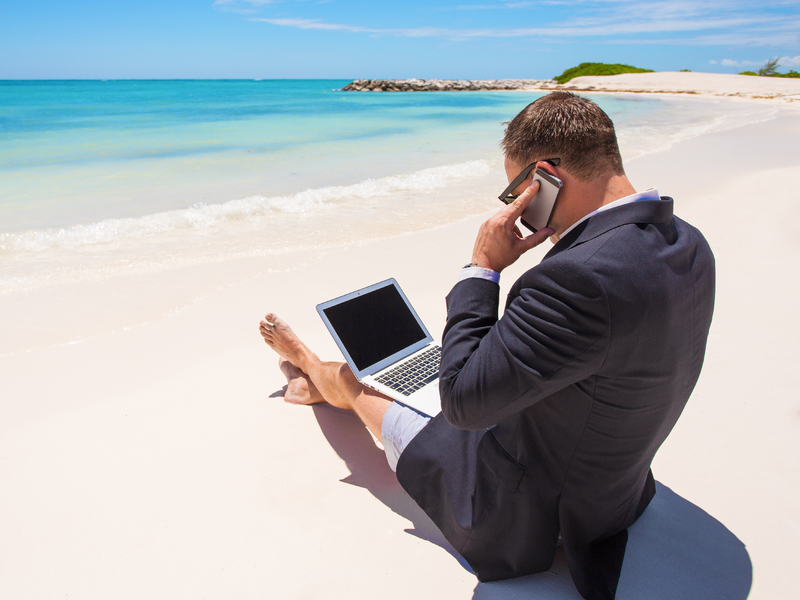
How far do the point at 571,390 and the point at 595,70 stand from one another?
7581cm

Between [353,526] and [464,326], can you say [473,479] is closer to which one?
[464,326]

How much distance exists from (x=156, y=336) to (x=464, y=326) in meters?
2.57

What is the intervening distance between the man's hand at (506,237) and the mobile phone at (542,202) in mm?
19

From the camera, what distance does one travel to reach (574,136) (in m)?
1.29

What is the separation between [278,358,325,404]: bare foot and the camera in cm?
261

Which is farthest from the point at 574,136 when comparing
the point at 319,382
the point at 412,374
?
the point at 319,382

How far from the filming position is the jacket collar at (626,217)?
116 cm

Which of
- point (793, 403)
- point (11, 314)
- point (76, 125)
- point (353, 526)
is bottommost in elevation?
point (793, 403)

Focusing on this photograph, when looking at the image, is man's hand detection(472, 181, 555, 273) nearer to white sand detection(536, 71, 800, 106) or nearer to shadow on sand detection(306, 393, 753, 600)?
shadow on sand detection(306, 393, 753, 600)

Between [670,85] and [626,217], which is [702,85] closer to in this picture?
[670,85]

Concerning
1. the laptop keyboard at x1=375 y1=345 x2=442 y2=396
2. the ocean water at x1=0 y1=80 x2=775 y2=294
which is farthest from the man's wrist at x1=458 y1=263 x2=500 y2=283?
the ocean water at x1=0 y1=80 x2=775 y2=294

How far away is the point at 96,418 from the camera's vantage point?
97.7 inches

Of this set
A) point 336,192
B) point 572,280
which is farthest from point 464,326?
point 336,192

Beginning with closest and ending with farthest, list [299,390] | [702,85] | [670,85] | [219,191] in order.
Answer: [299,390], [219,191], [702,85], [670,85]
